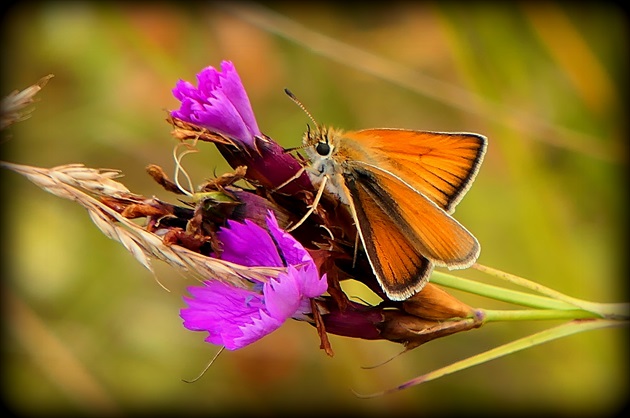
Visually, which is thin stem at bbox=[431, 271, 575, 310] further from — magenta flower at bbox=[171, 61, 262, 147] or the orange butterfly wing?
magenta flower at bbox=[171, 61, 262, 147]

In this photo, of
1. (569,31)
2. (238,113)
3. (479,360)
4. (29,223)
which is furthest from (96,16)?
(479,360)

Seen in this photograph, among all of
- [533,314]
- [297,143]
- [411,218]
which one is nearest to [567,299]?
[533,314]

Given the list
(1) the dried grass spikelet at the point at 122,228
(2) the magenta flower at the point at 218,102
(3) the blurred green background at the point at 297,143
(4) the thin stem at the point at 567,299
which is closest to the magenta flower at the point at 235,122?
(2) the magenta flower at the point at 218,102

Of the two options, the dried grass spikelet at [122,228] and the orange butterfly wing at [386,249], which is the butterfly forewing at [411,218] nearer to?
the orange butterfly wing at [386,249]

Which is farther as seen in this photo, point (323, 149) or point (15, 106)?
point (323, 149)

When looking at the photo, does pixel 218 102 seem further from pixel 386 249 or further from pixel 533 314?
pixel 533 314
